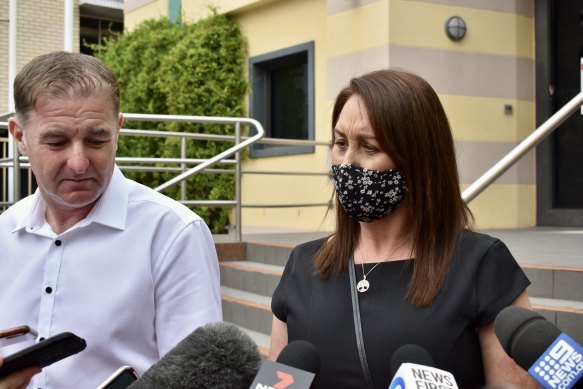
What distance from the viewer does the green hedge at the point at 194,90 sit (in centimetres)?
909

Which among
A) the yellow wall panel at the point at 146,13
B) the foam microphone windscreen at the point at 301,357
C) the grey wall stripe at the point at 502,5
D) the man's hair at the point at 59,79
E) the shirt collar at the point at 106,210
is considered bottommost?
the foam microphone windscreen at the point at 301,357

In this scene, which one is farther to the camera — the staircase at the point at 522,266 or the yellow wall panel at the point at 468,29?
the yellow wall panel at the point at 468,29

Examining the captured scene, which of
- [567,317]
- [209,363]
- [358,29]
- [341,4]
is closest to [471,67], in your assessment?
[358,29]

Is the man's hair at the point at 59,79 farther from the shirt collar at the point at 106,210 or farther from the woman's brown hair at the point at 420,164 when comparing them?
the woman's brown hair at the point at 420,164

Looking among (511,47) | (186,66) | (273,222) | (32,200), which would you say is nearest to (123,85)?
(186,66)

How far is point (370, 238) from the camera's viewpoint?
6.36 ft

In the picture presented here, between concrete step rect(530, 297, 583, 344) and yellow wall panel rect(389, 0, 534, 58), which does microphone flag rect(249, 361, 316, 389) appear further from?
yellow wall panel rect(389, 0, 534, 58)

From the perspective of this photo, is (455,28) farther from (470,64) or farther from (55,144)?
(55,144)

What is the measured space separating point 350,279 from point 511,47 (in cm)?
638

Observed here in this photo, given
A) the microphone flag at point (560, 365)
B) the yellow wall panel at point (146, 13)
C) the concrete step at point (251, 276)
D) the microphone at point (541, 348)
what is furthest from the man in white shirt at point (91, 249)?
the yellow wall panel at point (146, 13)

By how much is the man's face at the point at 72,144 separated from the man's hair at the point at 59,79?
2cm

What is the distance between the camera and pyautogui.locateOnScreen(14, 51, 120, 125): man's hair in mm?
1734

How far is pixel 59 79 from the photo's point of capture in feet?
5.72

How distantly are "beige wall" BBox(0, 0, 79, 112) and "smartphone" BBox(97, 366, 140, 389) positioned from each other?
14.5 meters
